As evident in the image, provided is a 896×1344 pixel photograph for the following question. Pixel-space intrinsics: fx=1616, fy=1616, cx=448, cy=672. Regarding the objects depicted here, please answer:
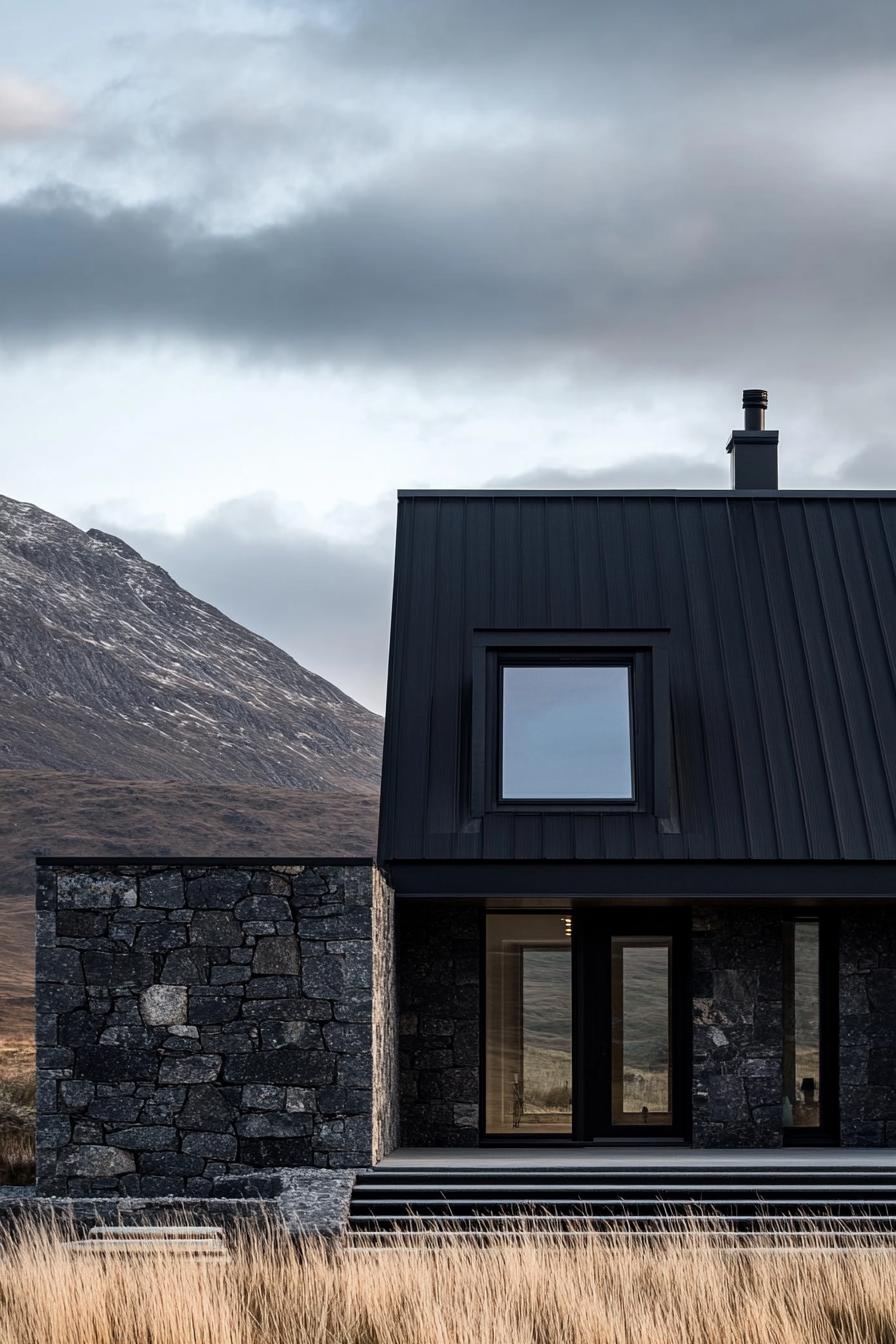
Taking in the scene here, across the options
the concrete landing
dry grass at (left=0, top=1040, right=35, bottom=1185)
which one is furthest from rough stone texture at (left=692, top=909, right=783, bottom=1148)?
dry grass at (left=0, top=1040, right=35, bottom=1185)

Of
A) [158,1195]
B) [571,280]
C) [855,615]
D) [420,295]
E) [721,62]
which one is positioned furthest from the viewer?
[420,295]

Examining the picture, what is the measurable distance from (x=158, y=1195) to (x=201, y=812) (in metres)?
83.1

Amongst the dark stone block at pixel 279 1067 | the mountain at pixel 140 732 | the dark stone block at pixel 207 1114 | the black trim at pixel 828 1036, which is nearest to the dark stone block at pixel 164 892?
the dark stone block at pixel 279 1067

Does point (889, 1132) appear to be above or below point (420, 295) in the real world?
below

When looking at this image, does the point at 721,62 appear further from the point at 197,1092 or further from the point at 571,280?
the point at 197,1092

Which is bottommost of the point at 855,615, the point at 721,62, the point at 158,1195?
the point at 158,1195

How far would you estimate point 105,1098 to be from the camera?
41.9ft

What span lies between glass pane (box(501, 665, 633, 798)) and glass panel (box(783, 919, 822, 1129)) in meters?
2.48

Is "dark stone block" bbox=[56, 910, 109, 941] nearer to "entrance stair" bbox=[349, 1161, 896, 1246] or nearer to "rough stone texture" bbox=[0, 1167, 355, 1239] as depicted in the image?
"rough stone texture" bbox=[0, 1167, 355, 1239]

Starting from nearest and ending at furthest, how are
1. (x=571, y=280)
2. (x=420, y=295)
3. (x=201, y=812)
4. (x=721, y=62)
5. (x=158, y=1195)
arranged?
(x=158, y=1195) < (x=721, y=62) < (x=571, y=280) < (x=420, y=295) < (x=201, y=812)

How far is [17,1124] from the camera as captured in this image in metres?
18.5

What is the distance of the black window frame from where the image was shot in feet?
48.6

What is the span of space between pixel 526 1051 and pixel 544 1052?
0.17 m

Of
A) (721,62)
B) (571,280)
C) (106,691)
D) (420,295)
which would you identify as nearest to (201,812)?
(106,691)
